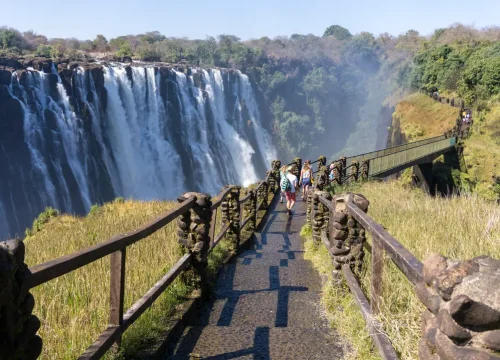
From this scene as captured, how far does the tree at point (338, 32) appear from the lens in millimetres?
159225

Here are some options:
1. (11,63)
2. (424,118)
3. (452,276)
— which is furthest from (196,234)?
(424,118)

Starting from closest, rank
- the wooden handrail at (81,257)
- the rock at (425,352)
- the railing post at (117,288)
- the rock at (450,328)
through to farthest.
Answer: the rock at (450,328) → the rock at (425,352) → the wooden handrail at (81,257) → the railing post at (117,288)

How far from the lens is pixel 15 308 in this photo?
1.94m

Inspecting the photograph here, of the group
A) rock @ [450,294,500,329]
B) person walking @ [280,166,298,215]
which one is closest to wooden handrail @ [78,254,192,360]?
rock @ [450,294,500,329]

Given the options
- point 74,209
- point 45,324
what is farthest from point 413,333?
point 74,209

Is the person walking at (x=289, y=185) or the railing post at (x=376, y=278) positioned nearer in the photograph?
the railing post at (x=376, y=278)

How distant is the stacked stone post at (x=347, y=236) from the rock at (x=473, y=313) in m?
2.86

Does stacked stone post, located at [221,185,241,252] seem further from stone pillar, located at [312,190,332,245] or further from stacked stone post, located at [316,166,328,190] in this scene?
stacked stone post, located at [316,166,328,190]

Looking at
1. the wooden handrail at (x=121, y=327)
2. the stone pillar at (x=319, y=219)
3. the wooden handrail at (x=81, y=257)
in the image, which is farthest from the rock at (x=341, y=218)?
the stone pillar at (x=319, y=219)

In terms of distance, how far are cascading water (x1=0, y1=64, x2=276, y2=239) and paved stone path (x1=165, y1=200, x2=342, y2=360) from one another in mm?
26540

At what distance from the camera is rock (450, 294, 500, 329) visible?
1.65m

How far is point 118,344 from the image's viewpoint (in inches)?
130

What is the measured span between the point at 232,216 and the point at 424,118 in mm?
38816

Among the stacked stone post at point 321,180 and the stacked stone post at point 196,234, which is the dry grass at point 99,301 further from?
the stacked stone post at point 321,180
